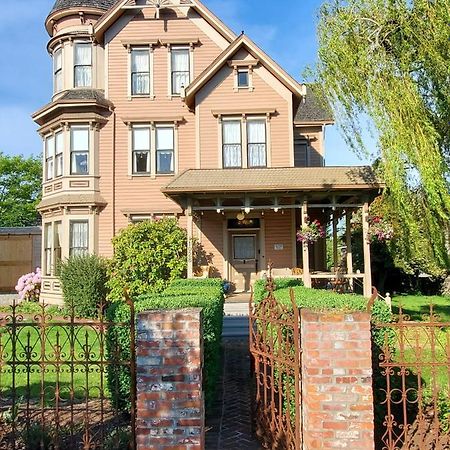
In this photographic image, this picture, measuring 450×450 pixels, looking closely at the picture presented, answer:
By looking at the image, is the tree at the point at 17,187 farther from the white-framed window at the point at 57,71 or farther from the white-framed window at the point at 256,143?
the white-framed window at the point at 256,143

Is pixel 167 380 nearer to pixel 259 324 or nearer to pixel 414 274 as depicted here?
pixel 259 324

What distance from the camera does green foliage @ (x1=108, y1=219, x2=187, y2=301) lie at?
1648cm

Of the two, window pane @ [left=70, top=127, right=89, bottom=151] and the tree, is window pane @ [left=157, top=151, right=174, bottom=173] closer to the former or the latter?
window pane @ [left=70, top=127, right=89, bottom=151]

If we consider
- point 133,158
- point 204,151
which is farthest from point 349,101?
point 133,158

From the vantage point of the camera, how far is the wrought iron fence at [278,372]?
15.3 ft

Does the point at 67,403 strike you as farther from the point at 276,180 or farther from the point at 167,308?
the point at 276,180

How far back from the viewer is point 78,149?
1869cm

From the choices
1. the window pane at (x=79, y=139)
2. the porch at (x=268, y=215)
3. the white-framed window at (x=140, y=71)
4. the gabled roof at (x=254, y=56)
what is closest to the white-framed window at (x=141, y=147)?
the white-framed window at (x=140, y=71)

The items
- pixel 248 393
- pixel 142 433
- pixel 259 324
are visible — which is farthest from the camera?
pixel 248 393

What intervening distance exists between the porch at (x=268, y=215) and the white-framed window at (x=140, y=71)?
190 inches

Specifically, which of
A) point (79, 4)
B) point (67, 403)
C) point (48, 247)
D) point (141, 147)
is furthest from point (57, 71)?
point (67, 403)

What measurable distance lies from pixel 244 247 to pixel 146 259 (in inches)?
151

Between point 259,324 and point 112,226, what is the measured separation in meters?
13.5

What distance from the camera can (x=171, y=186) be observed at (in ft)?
49.2
